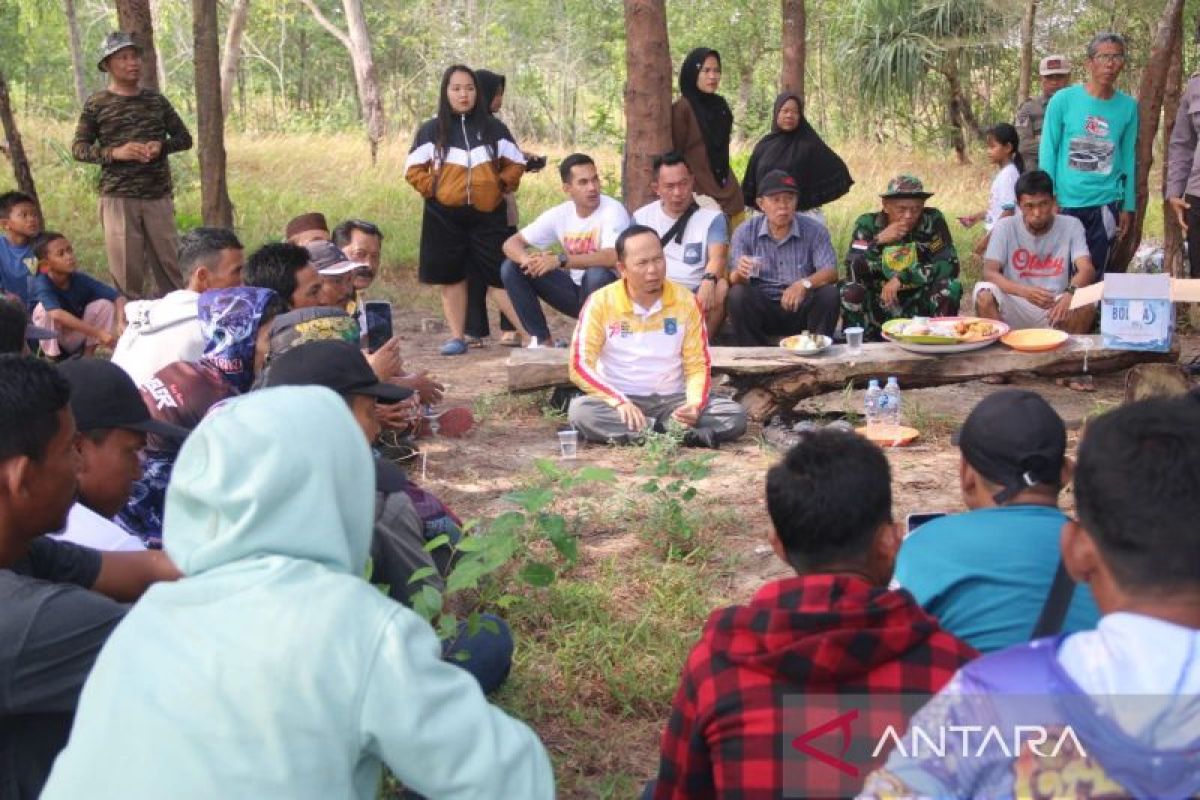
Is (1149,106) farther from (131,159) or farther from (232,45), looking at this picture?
(232,45)

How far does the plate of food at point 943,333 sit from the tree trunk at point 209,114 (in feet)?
17.7

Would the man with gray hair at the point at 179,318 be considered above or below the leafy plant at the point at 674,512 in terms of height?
above

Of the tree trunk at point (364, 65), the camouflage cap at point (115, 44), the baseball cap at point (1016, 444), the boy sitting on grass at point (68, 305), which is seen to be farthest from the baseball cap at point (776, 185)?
the tree trunk at point (364, 65)

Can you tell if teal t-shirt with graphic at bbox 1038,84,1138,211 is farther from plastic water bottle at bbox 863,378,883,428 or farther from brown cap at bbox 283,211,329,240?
brown cap at bbox 283,211,329,240

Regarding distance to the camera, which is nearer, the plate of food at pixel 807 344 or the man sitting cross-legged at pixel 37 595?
the man sitting cross-legged at pixel 37 595

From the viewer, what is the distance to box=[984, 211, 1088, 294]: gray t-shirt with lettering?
7.14 metres

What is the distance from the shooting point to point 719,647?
208 cm

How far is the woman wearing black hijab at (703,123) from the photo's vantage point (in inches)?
322

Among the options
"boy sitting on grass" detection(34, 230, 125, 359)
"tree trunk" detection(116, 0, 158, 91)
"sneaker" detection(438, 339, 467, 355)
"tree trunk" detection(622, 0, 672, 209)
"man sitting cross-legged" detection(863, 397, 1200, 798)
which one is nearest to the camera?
"man sitting cross-legged" detection(863, 397, 1200, 798)

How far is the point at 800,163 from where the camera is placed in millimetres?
8242

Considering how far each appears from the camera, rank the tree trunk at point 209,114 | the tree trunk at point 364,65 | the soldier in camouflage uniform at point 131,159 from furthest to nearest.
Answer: the tree trunk at point 364,65, the tree trunk at point 209,114, the soldier in camouflage uniform at point 131,159

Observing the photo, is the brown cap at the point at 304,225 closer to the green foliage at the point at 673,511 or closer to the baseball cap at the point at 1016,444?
the green foliage at the point at 673,511

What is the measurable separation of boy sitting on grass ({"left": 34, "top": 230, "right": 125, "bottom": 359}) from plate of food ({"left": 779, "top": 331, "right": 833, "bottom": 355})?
3622mm

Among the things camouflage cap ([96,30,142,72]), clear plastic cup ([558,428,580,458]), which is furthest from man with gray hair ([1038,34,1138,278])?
camouflage cap ([96,30,142,72])
